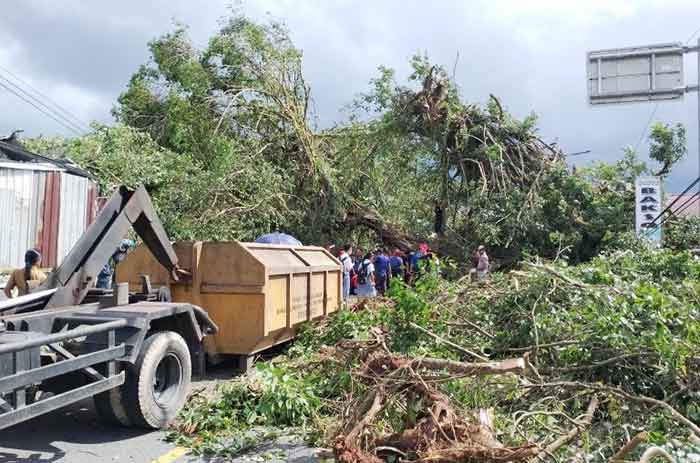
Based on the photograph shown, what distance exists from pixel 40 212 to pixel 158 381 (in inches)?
324

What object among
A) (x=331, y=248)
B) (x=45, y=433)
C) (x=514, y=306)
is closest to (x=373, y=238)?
(x=331, y=248)

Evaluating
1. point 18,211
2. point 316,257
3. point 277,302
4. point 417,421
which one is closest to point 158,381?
point 277,302

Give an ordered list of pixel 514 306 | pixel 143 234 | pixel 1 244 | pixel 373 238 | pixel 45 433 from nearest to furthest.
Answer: pixel 45 433, pixel 143 234, pixel 514 306, pixel 1 244, pixel 373 238

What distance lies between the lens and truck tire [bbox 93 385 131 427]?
5504mm

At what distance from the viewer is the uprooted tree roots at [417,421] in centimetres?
413

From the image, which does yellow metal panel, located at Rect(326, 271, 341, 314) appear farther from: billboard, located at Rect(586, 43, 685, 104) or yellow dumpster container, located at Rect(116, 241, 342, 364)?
billboard, located at Rect(586, 43, 685, 104)

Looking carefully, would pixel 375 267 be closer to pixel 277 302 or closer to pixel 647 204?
pixel 647 204

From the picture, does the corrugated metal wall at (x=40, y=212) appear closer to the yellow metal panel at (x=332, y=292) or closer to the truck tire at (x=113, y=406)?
the yellow metal panel at (x=332, y=292)

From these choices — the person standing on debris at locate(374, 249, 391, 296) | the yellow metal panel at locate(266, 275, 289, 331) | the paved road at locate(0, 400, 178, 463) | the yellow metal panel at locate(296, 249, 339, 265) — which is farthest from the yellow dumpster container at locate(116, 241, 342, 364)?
the person standing on debris at locate(374, 249, 391, 296)

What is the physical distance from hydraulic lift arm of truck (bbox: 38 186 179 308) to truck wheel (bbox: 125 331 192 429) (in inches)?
34.7

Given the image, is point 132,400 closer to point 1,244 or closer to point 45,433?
point 45,433

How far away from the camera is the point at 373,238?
2133 centimetres

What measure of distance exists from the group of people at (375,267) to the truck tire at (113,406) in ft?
32.2

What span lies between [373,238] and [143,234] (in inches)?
570
